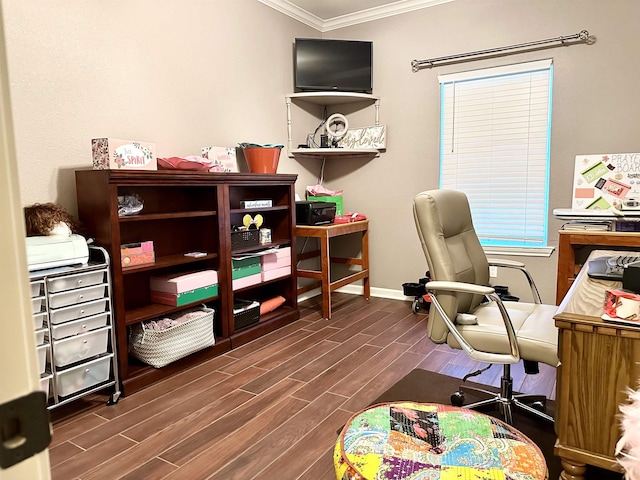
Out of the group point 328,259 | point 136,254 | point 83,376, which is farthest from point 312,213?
point 83,376

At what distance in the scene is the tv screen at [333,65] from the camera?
4156 millimetres

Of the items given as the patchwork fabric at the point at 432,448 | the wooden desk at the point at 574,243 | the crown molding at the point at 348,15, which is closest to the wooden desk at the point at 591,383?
the patchwork fabric at the point at 432,448

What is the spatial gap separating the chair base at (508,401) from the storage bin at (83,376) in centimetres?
179

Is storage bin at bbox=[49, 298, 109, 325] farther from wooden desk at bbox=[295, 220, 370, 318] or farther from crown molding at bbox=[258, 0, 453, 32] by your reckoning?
crown molding at bbox=[258, 0, 453, 32]

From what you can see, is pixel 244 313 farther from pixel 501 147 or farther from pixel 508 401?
pixel 501 147

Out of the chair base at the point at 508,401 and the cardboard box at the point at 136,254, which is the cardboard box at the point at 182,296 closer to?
the cardboard box at the point at 136,254

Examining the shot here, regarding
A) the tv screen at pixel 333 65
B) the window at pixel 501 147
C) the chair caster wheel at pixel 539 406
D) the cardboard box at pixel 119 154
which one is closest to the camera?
the chair caster wheel at pixel 539 406

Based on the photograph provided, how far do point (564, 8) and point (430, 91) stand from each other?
3.75 ft

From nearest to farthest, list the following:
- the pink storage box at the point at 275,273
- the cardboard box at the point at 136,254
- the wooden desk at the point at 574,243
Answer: the cardboard box at the point at 136,254, the wooden desk at the point at 574,243, the pink storage box at the point at 275,273

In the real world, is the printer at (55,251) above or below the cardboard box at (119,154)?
below

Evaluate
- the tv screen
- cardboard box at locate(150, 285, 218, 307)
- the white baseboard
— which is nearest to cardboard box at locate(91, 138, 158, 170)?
cardboard box at locate(150, 285, 218, 307)

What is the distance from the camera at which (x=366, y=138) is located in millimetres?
4406

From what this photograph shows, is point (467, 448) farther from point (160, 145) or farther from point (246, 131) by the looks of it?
point (246, 131)

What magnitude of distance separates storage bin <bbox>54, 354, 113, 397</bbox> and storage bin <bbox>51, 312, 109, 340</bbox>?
0.53ft
